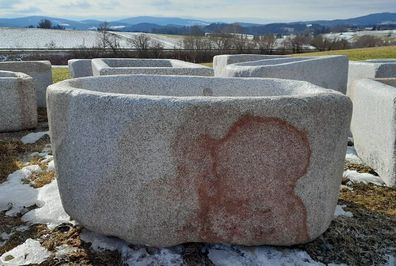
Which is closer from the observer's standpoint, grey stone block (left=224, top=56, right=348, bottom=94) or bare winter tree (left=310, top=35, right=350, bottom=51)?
grey stone block (left=224, top=56, right=348, bottom=94)

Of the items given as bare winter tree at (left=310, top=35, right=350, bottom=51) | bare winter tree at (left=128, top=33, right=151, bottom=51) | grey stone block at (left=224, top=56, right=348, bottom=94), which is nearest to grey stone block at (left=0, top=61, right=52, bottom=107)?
grey stone block at (left=224, top=56, right=348, bottom=94)

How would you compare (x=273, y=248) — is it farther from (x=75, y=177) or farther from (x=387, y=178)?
(x=387, y=178)

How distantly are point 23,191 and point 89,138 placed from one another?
1.91 meters

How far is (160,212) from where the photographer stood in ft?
9.62

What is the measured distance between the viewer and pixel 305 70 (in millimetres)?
6809

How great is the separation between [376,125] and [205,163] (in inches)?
117

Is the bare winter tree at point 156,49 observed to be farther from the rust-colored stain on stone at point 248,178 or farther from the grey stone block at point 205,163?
the rust-colored stain on stone at point 248,178

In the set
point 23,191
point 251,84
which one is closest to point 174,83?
point 251,84

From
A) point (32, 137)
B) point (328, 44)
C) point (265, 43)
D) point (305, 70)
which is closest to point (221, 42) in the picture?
point (265, 43)

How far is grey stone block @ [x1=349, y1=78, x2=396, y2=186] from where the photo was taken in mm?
4492

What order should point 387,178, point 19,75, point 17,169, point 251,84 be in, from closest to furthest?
point 251,84 → point 387,178 → point 17,169 → point 19,75

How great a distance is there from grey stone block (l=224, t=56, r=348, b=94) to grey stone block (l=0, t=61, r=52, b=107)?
4.85 meters

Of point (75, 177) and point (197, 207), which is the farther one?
point (75, 177)

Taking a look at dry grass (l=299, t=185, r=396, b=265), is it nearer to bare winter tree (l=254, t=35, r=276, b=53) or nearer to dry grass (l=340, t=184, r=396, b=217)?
dry grass (l=340, t=184, r=396, b=217)
